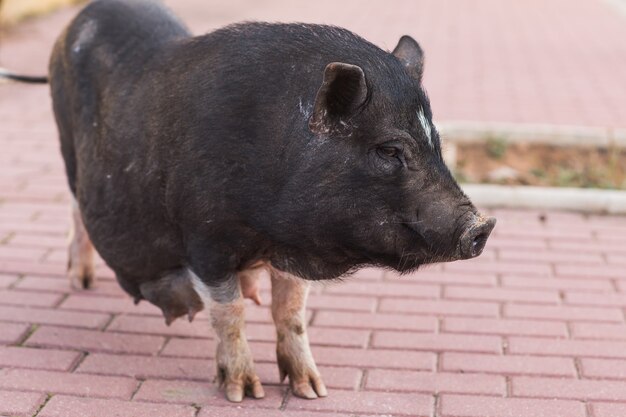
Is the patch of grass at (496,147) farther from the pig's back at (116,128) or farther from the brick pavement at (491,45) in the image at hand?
the pig's back at (116,128)

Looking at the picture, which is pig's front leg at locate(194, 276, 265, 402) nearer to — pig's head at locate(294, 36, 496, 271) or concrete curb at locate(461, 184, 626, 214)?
pig's head at locate(294, 36, 496, 271)

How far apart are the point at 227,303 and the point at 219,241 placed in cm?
25

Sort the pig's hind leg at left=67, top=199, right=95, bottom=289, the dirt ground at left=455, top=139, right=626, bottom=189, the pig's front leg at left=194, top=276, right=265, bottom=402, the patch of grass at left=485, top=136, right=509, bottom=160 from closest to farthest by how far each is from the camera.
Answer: the pig's front leg at left=194, top=276, right=265, bottom=402, the pig's hind leg at left=67, top=199, right=95, bottom=289, the dirt ground at left=455, top=139, right=626, bottom=189, the patch of grass at left=485, top=136, right=509, bottom=160

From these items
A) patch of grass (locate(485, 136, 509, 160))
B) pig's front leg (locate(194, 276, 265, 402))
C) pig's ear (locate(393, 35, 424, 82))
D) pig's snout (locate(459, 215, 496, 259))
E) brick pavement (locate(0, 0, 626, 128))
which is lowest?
brick pavement (locate(0, 0, 626, 128))

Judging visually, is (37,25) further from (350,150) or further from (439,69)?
(350,150)

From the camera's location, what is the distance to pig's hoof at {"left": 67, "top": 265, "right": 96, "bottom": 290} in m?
4.57

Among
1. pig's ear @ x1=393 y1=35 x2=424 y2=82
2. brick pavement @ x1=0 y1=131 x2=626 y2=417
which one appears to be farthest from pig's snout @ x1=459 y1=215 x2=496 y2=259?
brick pavement @ x1=0 y1=131 x2=626 y2=417

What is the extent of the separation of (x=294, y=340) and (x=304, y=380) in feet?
0.46

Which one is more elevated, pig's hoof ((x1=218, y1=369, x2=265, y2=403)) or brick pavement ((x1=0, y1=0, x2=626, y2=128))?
pig's hoof ((x1=218, y1=369, x2=265, y2=403))

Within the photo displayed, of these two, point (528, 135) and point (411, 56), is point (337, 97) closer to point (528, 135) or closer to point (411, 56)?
point (411, 56)

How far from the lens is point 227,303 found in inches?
137

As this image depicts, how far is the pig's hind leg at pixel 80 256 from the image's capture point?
179 inches

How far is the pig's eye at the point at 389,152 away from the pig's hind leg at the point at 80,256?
6.26 ft

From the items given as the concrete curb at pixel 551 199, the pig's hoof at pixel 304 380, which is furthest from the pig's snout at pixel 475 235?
the concrete curb at pixel 551 199
